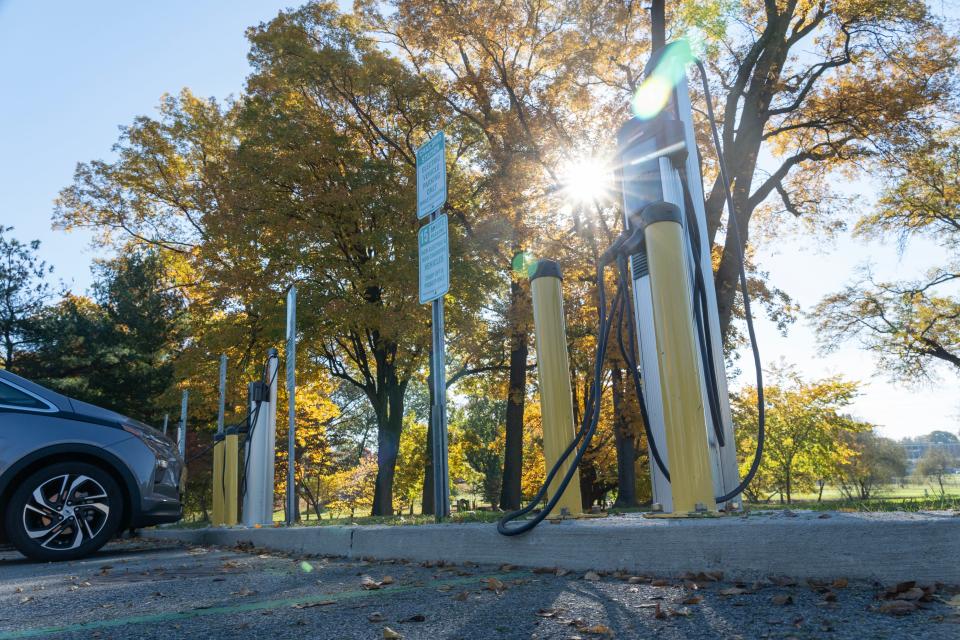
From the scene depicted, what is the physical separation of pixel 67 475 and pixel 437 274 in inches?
134

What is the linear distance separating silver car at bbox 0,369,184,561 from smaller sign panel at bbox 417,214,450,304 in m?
2.91

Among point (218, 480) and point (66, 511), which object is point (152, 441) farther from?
point (218, 480)

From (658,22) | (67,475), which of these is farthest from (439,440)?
(658,22)

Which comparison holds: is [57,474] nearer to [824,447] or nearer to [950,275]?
[950,275]

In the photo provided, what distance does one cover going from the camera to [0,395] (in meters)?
5.23

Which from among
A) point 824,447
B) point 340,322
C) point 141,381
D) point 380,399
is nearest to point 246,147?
point 340,322

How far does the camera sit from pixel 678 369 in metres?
3.06

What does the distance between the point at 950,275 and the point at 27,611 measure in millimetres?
29229

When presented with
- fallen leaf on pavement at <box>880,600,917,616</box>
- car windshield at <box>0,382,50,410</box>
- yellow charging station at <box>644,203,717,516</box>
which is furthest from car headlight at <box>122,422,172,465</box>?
fallen leaf on pavement at <box>880,600,917,616</box>

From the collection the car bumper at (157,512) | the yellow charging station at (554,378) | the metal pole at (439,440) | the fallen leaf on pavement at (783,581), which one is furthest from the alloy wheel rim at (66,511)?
the fallen leaf on pavement at (783,581)

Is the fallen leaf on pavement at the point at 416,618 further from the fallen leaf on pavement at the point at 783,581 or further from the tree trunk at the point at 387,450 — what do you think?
the tree trunk at the point at 387,450

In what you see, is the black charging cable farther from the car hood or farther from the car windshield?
the car windshield

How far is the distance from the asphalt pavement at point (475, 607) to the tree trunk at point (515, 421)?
40.7 feet

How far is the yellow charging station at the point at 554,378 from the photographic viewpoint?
388cm
